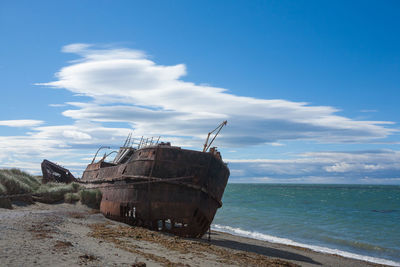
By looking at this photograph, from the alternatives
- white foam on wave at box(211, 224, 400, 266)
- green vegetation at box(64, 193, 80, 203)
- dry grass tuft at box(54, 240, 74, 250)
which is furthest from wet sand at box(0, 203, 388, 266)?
green vegetation at box(64, 193, 80, 203)

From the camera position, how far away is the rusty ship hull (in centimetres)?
1246

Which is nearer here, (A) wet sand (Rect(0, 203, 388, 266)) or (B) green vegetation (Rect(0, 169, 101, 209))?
(A) wet sand (Rect(0, 203, 388, 266))

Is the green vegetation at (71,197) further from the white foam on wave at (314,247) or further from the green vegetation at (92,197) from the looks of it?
the white foam on wave at (314,247)

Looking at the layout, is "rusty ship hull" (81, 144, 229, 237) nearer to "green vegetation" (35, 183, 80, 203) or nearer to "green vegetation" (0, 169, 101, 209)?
"green vegetation" (0, 169, 101, 209)

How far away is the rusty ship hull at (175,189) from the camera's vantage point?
1246 centimetres

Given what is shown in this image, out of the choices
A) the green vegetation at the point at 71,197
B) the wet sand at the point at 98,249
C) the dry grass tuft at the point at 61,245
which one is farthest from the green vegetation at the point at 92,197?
the dry grass tuft at the point at 61,245

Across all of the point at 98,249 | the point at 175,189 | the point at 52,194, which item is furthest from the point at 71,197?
the point at 98,249

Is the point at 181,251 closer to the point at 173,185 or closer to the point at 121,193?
the point at 173,185

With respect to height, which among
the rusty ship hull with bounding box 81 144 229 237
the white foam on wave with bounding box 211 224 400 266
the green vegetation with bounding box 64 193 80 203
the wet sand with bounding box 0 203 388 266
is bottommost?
the white foam on wave with bounding box 211 224 400 266

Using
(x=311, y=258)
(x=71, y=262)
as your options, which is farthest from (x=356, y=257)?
(x=71, y=262)

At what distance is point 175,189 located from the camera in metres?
12.6

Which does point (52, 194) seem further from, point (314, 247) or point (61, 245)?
point (314, 247)

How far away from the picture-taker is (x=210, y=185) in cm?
1292

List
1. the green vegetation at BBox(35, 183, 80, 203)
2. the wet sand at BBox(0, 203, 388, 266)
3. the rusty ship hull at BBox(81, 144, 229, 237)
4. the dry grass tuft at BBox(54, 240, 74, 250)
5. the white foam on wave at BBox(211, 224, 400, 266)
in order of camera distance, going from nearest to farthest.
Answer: the wet sand at BBox(0, 203, 388, 266), the dry grass tuft at BBox(54, 240, 74, 250), the rusty ship hull at BBox(81, 144, 229, 237), the white foam on wave at BBox(211, 224, 400, 266), the green vegetation at BBox(35, 183, 80, 203)
